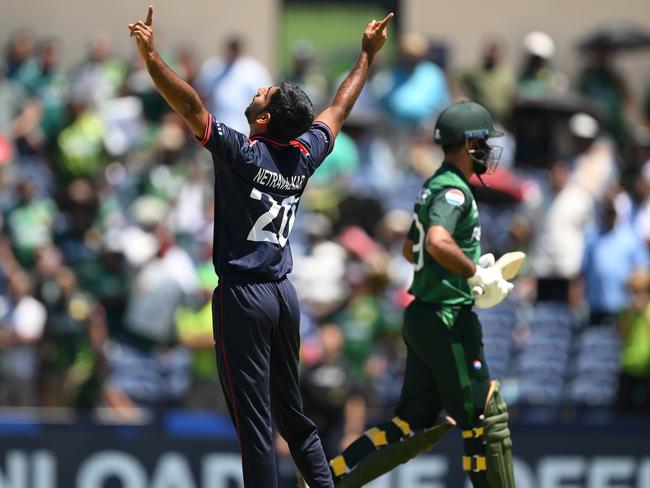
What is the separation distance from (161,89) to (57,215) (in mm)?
8550

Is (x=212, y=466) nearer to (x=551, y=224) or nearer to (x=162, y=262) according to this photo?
(x=162, y=262)

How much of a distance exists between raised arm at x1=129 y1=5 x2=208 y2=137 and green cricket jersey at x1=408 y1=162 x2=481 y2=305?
4.86 feet

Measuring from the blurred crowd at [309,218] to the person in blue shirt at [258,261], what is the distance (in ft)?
15.3

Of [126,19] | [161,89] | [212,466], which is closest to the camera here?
[161,89]

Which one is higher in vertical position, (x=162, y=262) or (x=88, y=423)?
(x=162, y=262)

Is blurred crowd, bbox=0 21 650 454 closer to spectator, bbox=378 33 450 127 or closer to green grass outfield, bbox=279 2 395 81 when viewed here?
spectator, bbox=378 33 450 127

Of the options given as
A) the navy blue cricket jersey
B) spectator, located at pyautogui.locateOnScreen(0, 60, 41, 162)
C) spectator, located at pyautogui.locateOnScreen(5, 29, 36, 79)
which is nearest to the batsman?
the navy blue cricket jersey

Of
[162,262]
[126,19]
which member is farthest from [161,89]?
[126,19]

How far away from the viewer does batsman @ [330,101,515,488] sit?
766 centimetres

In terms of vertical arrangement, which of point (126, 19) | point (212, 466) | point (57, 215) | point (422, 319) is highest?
point (126, 19)

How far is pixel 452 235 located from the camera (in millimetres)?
7570

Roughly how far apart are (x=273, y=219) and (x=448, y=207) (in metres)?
1.01

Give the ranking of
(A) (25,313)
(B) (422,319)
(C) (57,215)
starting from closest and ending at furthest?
(B) (422,319), (A) (25,313), (C) (57,215)

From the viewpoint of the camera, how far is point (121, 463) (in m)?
12.4
